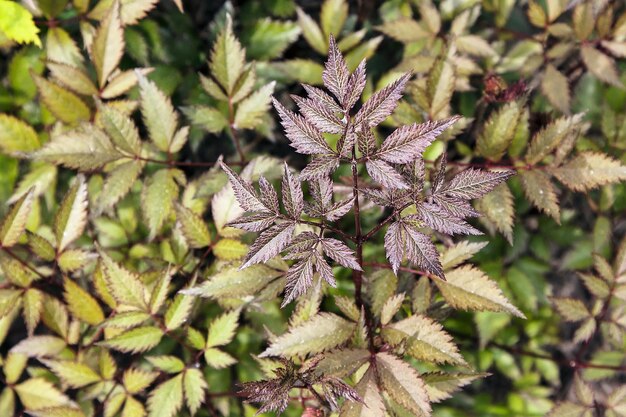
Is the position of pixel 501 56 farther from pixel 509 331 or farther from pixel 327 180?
pixel 327 180

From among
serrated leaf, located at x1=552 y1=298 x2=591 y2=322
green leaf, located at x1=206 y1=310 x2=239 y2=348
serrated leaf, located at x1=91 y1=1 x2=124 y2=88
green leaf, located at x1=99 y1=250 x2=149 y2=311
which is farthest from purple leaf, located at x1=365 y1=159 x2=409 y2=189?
serrated leaf, located at x1=91 y1=1 x2=124 y2=88

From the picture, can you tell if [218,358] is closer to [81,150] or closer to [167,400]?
[167,400]

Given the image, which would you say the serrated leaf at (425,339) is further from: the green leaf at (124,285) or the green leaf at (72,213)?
the green leaf at (72,213)

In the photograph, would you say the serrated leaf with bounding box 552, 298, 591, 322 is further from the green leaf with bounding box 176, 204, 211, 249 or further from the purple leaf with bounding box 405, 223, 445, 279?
the green leaf with bounding box 176, 204, 211, 249

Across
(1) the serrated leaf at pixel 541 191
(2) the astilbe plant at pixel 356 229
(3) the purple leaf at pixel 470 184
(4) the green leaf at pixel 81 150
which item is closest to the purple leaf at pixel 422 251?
(2) the astilbe plant at pixel 356 229

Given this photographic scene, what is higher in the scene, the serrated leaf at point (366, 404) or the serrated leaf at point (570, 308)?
the serrated leaf at point (366, 404)

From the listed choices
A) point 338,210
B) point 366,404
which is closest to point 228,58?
point 338,210

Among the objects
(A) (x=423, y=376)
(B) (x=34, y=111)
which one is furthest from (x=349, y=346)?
(B) (x=34, y=111)
